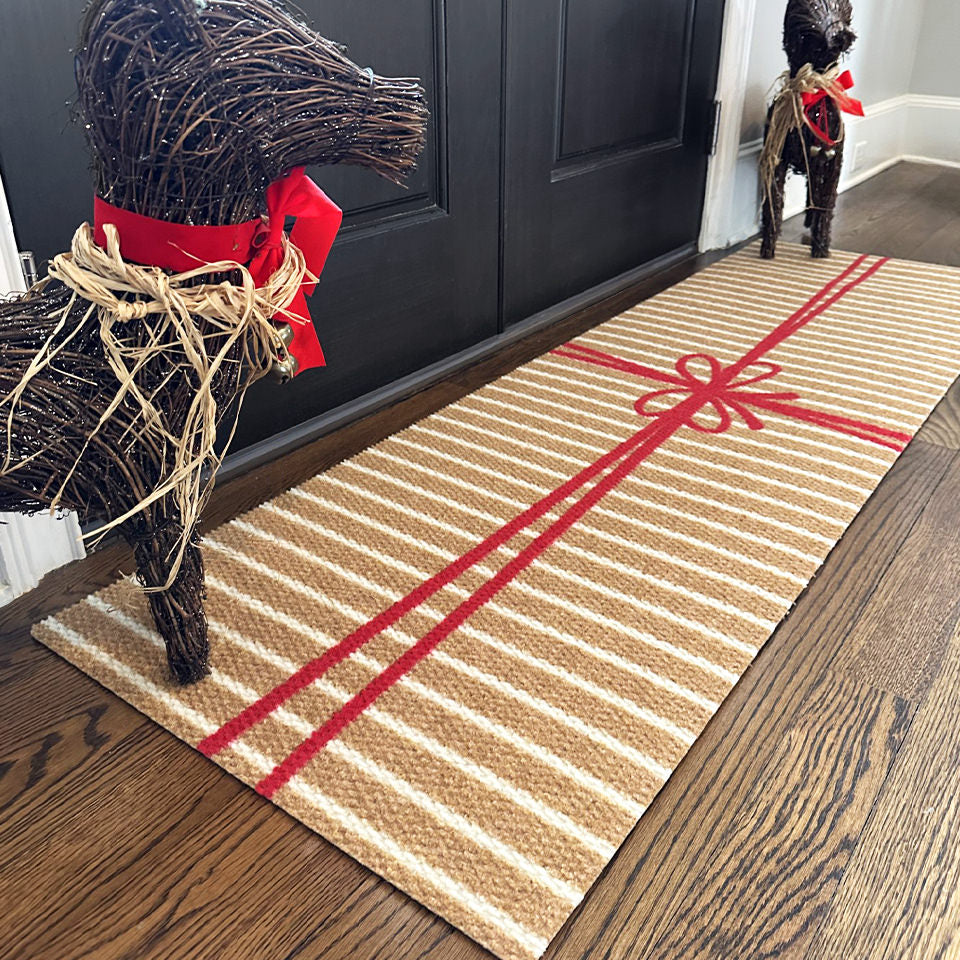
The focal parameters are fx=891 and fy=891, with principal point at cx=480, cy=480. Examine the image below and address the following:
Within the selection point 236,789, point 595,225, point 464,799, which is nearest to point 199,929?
point 236,789

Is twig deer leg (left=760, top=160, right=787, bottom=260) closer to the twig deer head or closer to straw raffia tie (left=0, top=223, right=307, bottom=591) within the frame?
the twig deer head

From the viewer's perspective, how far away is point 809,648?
996 mm

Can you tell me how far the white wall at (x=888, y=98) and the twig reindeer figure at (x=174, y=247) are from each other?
1957 millimetres

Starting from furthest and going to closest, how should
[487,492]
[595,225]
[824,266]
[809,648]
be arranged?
[824,266] → [595,225] → [487,492] → [809,648]

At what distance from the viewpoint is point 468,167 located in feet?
5.20

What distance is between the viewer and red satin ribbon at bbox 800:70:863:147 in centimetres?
211

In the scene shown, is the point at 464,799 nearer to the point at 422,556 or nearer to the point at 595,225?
the point at 422,556

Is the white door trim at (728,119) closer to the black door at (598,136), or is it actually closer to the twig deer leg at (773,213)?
the black door at (598,136)

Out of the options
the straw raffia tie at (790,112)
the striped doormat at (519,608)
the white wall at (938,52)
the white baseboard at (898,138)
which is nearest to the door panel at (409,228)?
the striped doormat at (519,608)

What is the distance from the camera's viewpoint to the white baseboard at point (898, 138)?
319 centimetres

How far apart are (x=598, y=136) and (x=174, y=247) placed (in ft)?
4.75

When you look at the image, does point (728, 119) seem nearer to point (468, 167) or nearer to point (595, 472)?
point (468, 167)

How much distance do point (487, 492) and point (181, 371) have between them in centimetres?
62

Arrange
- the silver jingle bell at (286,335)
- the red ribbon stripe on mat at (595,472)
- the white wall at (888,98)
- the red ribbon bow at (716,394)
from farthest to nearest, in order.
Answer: the white wall at (888,98)
the red ribbon bow at (716,394)
the red ribbon stripe on mat at (595,472)
the silver jingle bell at (286,335)
